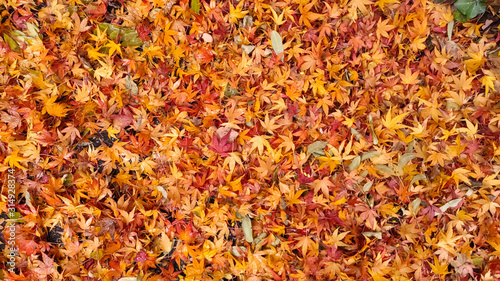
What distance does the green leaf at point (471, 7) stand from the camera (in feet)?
4.59

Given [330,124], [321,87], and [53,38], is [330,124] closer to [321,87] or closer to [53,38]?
[321,87]

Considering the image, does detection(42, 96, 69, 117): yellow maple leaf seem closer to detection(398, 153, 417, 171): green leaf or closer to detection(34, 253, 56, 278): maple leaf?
detection(34, 253, 56, 278): maple leaf

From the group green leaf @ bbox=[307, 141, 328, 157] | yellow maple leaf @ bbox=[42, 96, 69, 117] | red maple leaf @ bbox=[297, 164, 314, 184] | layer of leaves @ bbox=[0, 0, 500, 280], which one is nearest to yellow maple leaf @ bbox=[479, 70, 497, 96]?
layer of leaves @ bbox=[0, 0, 500, 280]

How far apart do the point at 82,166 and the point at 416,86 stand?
1.64 meters

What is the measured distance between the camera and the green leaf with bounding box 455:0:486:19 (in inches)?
55.1

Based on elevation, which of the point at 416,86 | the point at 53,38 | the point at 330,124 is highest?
the point at 53,38

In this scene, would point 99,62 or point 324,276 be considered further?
point 99,62

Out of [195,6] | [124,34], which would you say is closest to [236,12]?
[195,6]

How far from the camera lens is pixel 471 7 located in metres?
1.40

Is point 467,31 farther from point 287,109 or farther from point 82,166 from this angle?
point 82,166

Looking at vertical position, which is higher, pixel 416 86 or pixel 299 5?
pixel 299 5

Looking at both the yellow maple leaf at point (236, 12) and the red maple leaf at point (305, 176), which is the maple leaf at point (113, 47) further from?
the red maple leaf at point (305, 176)

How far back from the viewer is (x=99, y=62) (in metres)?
1.53

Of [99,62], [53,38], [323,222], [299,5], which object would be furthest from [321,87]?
[53,38]
